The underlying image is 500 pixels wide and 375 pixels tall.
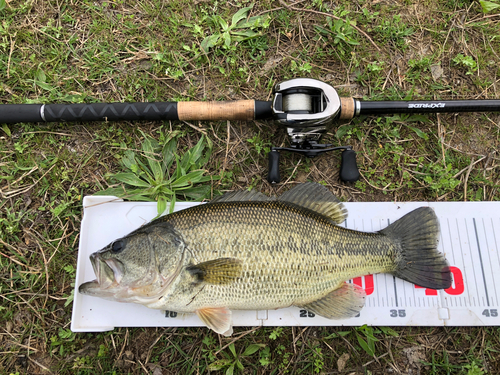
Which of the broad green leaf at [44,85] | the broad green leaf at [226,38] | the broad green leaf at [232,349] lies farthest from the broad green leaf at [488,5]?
the broad green leaf at [44,85]

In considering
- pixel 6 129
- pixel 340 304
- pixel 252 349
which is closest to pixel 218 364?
pixel 252 349

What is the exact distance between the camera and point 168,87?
326 cm

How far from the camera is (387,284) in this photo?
9.47 feet

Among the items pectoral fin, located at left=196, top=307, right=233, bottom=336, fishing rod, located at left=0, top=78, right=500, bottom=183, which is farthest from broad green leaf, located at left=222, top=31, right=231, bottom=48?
pectoral fin, located at left=196, top=307, right=233, bottom=336

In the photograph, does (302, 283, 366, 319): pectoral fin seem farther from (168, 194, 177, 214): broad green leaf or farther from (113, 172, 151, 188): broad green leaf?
(113, 172, 151, 188): broad green leaf

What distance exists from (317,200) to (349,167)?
0.59 metres

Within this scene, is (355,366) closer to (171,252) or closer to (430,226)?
(430,226)

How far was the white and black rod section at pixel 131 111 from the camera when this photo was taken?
2949mm

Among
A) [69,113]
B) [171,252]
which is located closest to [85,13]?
[69,113]

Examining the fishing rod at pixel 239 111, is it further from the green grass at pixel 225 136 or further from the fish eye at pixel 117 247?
the fish eye at pixel 117 247

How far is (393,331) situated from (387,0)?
3514 millimetres

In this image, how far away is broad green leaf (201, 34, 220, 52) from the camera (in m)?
3.27

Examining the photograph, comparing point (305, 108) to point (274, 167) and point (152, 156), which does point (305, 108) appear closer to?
point (274, 167)

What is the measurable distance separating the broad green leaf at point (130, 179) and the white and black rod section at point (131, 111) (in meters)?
0.56
